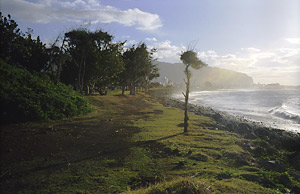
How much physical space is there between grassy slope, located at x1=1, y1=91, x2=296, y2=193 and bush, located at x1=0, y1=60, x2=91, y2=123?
4.45ft

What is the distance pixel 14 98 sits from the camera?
15.0 m

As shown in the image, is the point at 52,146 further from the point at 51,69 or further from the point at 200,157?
the point at 51,69

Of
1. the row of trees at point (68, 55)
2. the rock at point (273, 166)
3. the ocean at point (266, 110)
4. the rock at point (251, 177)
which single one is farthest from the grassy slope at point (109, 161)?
the ocean at point (266, 110)

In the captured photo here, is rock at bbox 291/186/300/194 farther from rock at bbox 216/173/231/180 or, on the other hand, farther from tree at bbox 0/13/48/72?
tree at bbox 0/13/48/72

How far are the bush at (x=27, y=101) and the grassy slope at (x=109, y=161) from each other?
135 centimetres

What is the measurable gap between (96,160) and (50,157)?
2276 millimetres

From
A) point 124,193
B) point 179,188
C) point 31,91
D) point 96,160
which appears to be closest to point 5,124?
point 31,91

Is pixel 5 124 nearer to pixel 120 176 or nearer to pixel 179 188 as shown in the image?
pixel 120 176

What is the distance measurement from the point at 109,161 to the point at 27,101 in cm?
1032

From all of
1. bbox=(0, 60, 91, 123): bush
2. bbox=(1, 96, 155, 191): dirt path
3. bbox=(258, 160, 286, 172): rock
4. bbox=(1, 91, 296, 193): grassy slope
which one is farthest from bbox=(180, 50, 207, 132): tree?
bbox=(0, 60, 91, 123): bush

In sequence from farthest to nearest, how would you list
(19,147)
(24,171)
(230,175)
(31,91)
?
(31,91) → (19,147) → (230,175) → (24,171)

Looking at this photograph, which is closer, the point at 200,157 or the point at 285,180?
the point at 285,180

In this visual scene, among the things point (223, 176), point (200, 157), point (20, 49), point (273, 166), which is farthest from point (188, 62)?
point (20, 49)

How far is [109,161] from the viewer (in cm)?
953
